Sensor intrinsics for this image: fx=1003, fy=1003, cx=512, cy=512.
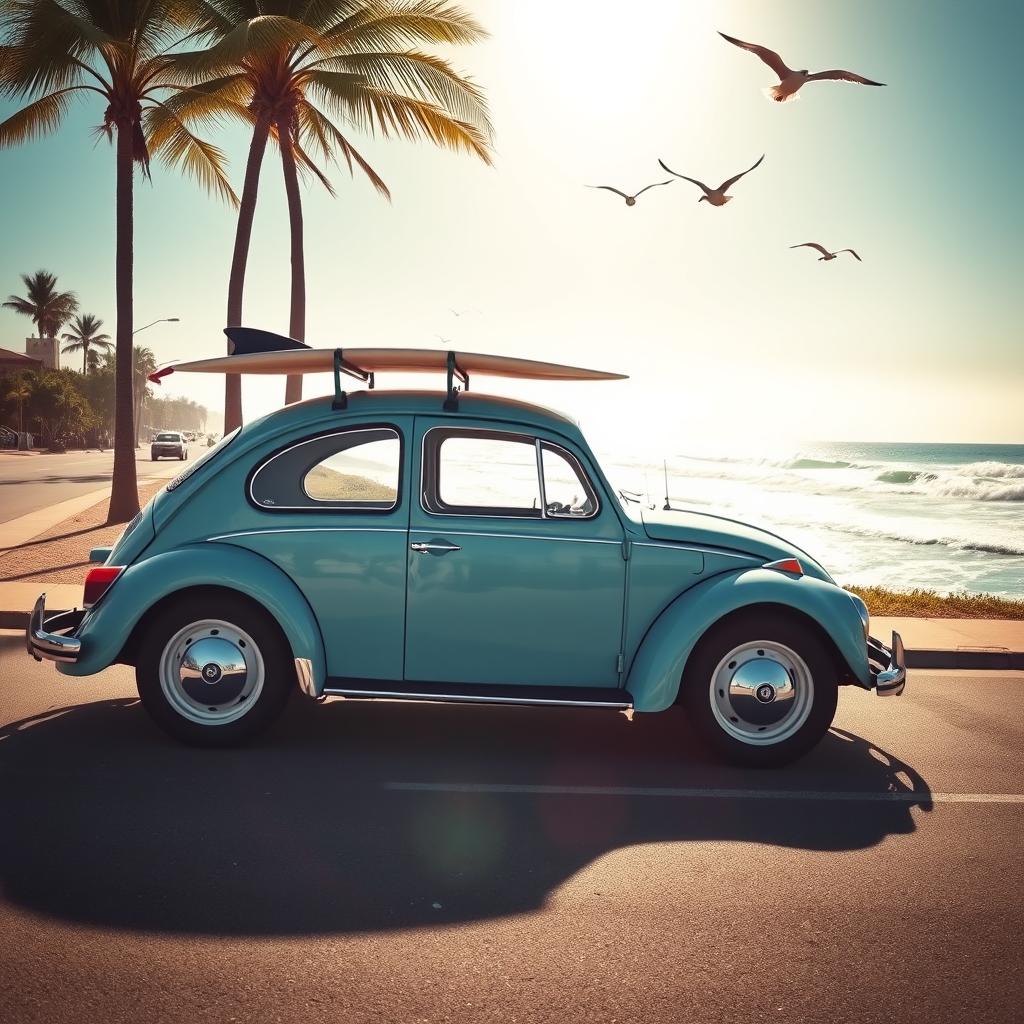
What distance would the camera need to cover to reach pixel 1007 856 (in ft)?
13.6

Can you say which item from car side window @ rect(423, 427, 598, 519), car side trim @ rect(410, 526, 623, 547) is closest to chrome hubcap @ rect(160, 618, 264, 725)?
car side trim @ rect(410, 526, 623, 547)

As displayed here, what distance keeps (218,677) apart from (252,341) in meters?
1.95

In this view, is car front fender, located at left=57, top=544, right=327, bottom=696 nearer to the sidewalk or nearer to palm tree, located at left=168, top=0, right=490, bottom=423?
the sidewalk

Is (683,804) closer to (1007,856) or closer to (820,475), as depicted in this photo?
(1007,856)

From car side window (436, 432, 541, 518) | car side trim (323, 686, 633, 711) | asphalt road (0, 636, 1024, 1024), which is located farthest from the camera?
car side window (436, 432, 541, 518)

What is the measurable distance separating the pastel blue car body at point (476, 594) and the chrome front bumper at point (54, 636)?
0.20 feet

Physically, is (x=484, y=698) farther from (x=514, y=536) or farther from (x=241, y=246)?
(x=241, y=246)

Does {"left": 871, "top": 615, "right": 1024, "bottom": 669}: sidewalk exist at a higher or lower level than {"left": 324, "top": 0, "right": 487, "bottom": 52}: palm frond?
lower

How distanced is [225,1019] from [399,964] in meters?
0.56

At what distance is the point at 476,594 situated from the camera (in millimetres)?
5227

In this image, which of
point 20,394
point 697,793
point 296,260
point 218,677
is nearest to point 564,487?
point 697,793

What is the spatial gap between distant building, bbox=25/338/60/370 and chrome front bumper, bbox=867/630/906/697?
10153cm

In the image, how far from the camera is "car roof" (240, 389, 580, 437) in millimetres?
5531

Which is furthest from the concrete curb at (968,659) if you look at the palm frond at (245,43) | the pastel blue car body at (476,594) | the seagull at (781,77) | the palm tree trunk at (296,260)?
the palm tree trunk at (296,260)
